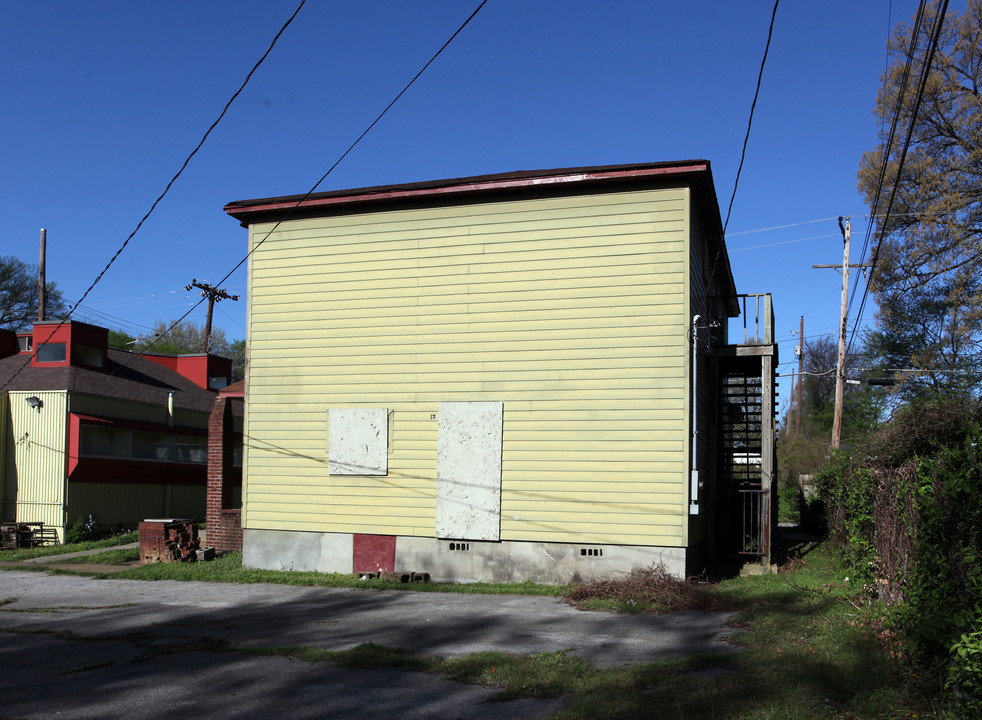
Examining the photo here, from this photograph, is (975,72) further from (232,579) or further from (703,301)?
(232,579)

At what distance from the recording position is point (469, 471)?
48.9 ft

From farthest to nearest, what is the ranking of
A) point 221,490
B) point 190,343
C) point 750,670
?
point 190,343 → point 221,490 → point 750,670

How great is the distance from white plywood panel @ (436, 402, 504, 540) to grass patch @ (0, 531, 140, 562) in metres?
11.0

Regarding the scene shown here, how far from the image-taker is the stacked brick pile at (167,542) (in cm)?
1777

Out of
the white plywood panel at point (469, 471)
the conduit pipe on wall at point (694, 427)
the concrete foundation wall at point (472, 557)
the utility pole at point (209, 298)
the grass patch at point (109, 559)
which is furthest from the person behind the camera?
the utility pole at point (209, 298)

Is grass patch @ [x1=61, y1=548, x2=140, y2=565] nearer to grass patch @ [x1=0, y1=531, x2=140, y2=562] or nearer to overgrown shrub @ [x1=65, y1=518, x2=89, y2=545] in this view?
grass patch @ [x1=0, y1=531, x2=140, y2=562]

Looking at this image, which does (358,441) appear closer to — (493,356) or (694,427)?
(493,356)

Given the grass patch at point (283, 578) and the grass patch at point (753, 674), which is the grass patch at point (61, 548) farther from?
the grass patch at point (753, 674)

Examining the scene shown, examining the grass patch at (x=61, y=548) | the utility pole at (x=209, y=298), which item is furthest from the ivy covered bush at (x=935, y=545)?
the utility pole at (x=209, y=298)

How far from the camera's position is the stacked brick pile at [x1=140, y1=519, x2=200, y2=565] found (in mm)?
17766

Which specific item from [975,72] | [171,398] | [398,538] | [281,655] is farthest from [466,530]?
[975,72]

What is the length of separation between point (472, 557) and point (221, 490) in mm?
6943

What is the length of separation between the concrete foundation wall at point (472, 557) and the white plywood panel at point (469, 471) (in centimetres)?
33

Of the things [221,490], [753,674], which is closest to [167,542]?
[221,490]
